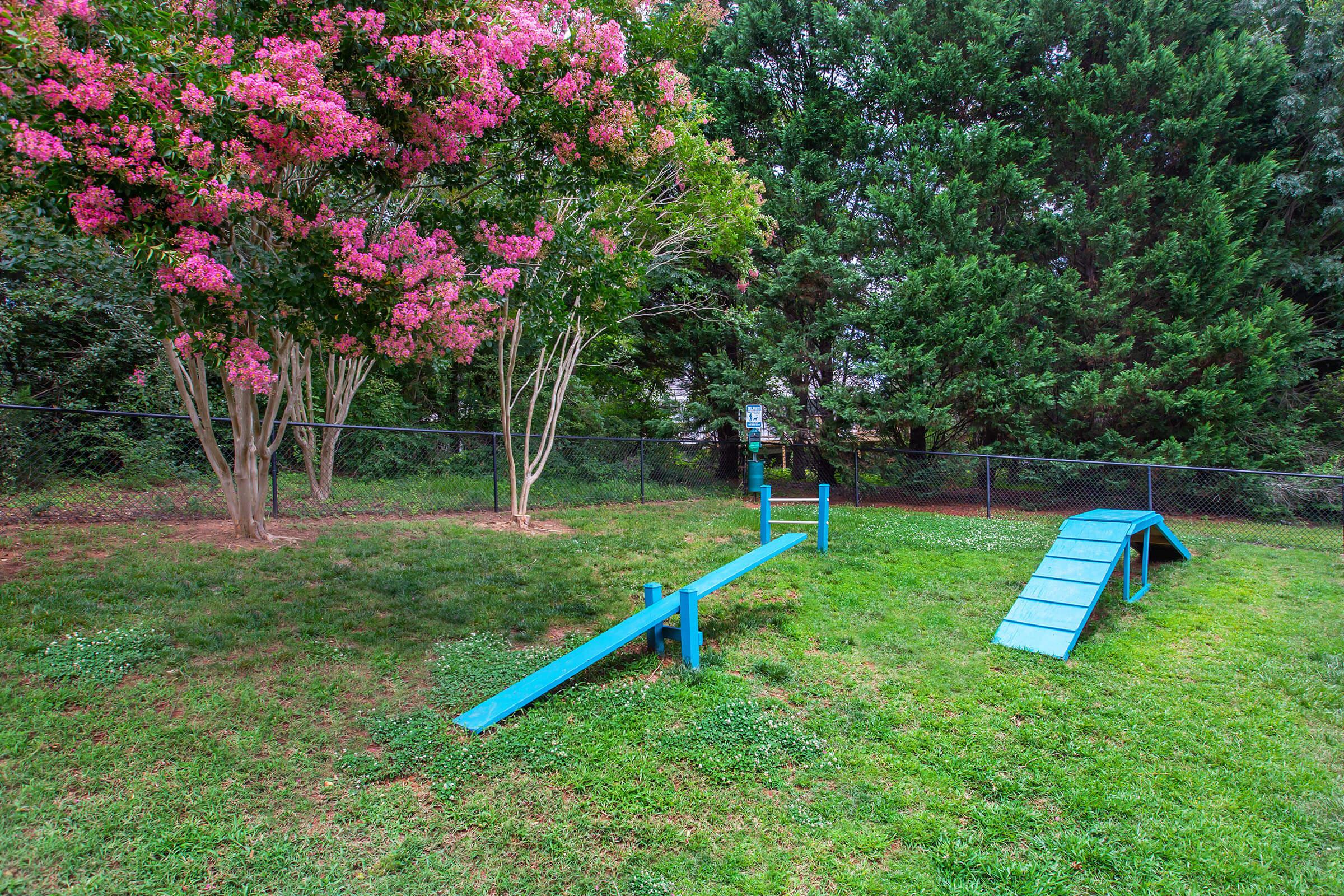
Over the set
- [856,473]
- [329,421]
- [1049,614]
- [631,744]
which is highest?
[329,421]

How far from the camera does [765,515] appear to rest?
7.61 meters

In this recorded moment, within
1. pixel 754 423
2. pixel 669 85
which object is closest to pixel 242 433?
pixel 669 85

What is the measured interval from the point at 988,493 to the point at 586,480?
7.16 m

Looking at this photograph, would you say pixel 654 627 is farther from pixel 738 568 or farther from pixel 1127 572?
pixel 1127 572

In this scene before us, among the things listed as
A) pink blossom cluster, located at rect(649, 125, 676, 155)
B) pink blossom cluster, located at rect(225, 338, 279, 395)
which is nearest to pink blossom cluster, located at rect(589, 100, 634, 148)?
pink blossom cluster, located at rect(649, 125, 676, 155)

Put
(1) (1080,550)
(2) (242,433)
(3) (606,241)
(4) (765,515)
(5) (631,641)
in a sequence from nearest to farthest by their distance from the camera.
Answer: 1. (5) (631,641)
2. (1) (1080,550)
3. (2) (242,433)
4. (3) (606,241)
5. (4) (765,515)

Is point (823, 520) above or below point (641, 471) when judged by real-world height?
below

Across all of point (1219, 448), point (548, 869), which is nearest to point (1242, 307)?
point (1219, 448)

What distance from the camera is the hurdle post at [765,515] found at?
25.0 feet

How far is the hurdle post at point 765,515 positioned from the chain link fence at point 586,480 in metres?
3.94

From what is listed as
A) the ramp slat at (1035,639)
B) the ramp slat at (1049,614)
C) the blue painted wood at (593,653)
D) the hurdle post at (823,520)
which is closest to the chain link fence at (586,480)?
the hurdle post at (823,520)

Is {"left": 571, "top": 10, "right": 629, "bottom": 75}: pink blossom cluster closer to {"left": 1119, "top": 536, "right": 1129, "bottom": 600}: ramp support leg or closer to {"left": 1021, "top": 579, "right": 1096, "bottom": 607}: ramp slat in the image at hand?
{"left": 1021, "top": 579, "right": 1096, "bottom": 607}: ramp slat

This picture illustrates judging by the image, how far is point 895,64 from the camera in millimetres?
13320

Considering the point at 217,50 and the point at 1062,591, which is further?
the point at 1062,591
